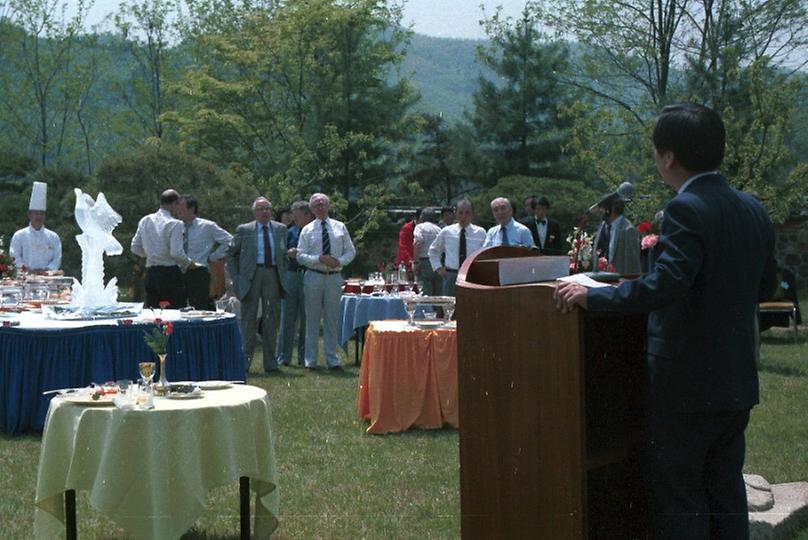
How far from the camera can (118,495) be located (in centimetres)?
457

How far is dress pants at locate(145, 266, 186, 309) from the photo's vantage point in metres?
10.9

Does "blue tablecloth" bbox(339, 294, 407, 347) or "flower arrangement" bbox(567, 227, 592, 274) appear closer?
"flower arrangement" bbox(567, 227, 592, 274)

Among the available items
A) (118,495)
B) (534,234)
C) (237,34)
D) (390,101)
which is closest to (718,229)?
(118,495)

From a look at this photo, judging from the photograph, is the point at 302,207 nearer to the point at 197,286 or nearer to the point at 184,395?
the point at 197,286

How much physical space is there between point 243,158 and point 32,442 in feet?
72.9

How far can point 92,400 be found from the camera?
15.7 feet

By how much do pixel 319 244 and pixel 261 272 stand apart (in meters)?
0.74

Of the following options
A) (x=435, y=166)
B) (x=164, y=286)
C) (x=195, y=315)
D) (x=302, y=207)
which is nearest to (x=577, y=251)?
(x=195, y=315)

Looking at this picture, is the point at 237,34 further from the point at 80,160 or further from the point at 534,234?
the point at 534,234

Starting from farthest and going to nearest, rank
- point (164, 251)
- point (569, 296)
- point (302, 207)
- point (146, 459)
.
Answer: point (302, 207)
point (164, 251)
point (146, 459)
point (569, 296)

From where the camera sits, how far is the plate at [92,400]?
4.73 meters

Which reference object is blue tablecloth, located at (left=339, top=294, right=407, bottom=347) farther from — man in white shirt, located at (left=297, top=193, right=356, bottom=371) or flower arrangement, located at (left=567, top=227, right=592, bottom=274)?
flower arrangement, located at (left=567, top=227, right=592, bottom=274)

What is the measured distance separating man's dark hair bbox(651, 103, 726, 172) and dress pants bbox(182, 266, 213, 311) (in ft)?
26.3

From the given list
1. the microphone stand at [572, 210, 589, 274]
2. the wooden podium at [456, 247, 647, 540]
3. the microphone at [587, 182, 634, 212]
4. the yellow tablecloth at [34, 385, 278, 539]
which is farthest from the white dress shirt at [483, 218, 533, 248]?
the wooden podium at [456, 247, 647, 540]
